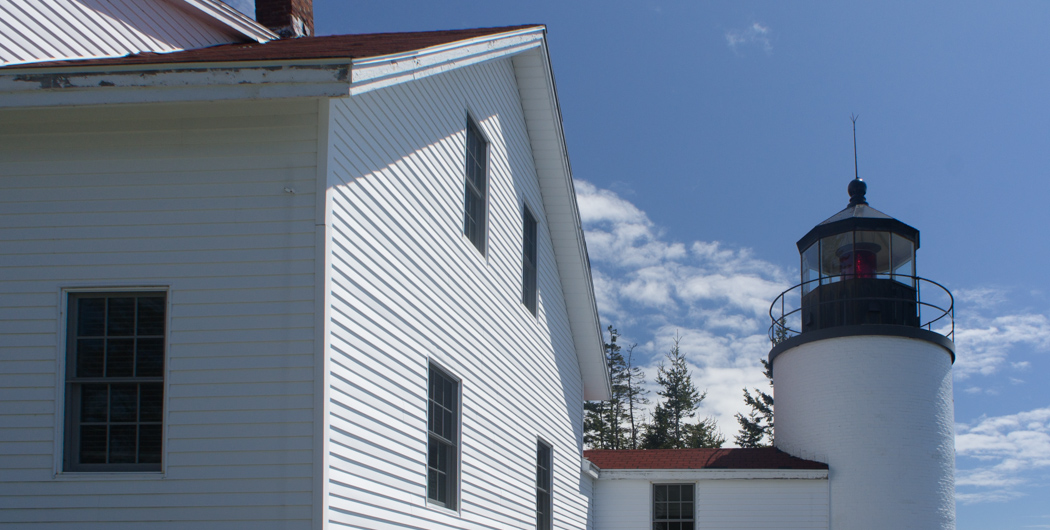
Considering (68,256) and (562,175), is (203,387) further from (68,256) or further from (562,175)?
(562,175)

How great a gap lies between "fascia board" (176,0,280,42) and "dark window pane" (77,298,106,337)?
15.4 feet

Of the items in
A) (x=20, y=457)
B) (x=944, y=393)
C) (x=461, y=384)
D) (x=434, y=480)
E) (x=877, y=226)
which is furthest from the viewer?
(x=877, y=226)

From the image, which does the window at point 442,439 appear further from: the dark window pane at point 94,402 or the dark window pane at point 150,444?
the dark window pane at point 94,402

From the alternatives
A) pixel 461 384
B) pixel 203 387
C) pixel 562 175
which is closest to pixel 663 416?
pixel 562 175

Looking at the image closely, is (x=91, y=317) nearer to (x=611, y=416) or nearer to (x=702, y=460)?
(x=702, y=460)

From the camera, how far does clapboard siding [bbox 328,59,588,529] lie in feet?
23.4

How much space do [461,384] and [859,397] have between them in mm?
10447

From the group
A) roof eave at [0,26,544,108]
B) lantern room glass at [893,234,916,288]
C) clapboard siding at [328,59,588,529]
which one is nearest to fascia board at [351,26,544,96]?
roof eave at [0,26,544,108]

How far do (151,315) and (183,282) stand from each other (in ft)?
1.14

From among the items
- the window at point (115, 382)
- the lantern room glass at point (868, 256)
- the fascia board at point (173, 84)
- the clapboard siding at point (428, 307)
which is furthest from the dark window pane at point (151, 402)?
the lantern room glass at point (868, 256)

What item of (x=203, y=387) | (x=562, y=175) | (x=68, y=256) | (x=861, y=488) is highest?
(x=562, y=175)

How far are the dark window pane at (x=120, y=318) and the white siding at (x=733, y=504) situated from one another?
1233cm

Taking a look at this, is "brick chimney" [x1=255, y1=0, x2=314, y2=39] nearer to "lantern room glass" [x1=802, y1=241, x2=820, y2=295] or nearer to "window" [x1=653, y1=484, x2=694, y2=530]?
"window" [x1=653, y1=484, x2=694, y2=530]

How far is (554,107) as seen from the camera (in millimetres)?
13188
